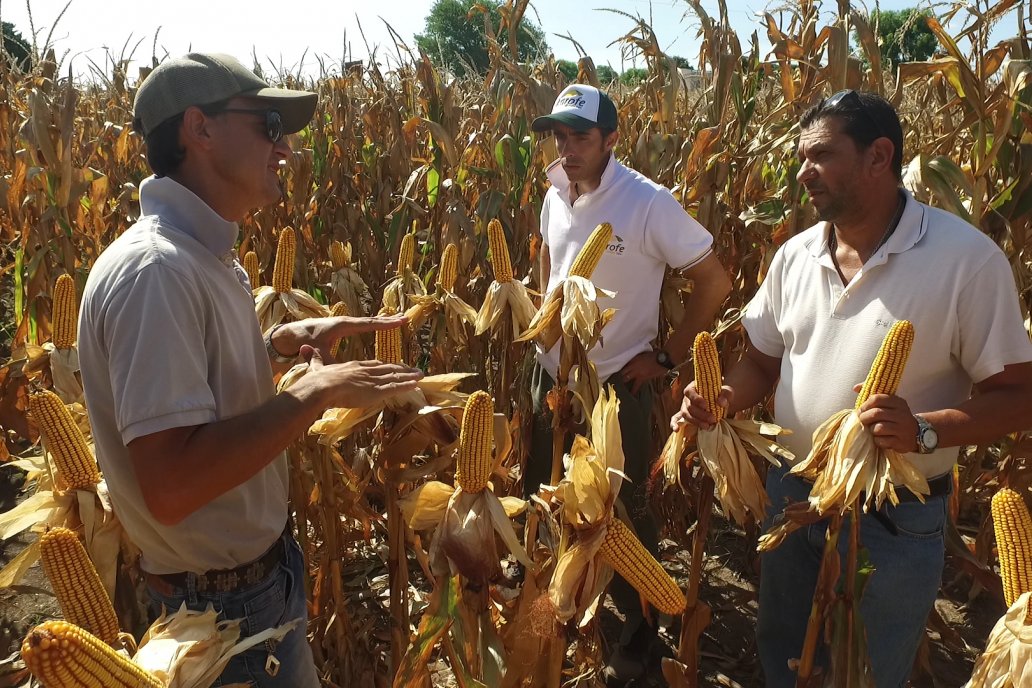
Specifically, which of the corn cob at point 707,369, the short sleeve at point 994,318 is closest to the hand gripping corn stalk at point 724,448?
the corn cob at point 707,369

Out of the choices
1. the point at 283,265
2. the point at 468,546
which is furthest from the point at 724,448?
the point at 283,265

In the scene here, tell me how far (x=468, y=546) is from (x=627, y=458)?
6.14 feet

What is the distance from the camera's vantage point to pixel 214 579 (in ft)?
6.53

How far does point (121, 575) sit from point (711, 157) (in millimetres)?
3165

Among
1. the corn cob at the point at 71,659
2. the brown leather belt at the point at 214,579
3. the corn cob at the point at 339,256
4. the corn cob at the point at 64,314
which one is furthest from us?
the corn cob at the point at 339,256

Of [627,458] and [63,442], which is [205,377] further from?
[627,458]

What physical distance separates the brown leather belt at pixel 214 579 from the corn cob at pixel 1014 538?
1753 millimetres

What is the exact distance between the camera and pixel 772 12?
4145 millimetres

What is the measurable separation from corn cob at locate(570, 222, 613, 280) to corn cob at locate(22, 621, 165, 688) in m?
1.72

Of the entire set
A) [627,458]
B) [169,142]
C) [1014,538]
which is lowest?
[627,458]

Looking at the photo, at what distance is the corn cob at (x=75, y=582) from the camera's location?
146 cm

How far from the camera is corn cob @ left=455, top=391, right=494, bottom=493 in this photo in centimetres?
177

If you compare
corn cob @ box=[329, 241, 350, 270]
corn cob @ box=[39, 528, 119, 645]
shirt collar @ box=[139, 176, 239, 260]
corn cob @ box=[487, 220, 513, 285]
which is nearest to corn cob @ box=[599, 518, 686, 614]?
corn cob @ box=[39, 528, 119, 645]

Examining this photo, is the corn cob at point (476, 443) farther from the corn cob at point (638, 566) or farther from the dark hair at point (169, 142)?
the dark hair at point (169, 142)
